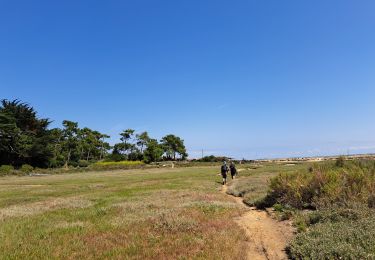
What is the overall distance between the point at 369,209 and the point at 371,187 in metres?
2.20

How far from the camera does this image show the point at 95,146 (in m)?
143

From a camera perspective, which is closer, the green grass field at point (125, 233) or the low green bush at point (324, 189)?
the green grass field at point (125, 233)

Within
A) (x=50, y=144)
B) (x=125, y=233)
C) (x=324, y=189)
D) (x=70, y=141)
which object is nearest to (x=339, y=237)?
(x=324, y=189)

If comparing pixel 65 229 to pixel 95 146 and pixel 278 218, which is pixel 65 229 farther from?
pixel 95 146

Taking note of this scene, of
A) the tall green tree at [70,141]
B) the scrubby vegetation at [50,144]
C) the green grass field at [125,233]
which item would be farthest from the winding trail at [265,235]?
the tall green tree at [70,141]

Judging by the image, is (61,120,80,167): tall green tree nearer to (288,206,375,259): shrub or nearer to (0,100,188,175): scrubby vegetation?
(0,100,188,175): scrubby vegetation

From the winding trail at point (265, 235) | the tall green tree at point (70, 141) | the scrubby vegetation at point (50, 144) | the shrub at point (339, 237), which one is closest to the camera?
the shrub at point (339, 237)

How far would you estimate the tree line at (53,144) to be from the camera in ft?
279

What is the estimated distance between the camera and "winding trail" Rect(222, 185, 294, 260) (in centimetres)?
1043

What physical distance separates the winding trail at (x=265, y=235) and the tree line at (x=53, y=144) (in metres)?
81.0

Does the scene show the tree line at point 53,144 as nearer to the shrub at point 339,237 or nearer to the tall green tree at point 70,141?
the tall green tree at point 70,141

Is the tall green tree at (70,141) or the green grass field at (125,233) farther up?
the tall green tree at (70,141)

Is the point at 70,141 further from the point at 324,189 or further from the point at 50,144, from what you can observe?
the point at 324,189

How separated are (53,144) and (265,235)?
10992cm
